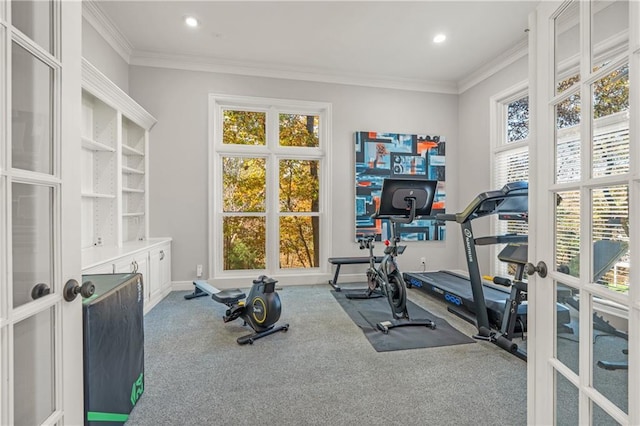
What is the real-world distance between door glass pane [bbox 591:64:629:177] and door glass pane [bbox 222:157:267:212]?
159 inches

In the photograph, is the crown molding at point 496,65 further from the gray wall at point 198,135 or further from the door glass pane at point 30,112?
the door glass pane at point 30,112

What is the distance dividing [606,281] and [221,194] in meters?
4.34

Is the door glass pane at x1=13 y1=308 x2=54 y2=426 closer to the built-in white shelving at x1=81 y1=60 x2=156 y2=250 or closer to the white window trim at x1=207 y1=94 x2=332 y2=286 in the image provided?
the built-in white shelving at x1=81 y1=60 x2=156 y2=250

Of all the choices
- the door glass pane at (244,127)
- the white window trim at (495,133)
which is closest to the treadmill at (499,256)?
the white window trim at (495,133)

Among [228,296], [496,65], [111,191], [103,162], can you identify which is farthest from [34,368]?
[496,65]

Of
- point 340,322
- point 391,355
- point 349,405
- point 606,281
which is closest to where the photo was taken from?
point 606,281

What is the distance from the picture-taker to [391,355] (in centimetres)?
239

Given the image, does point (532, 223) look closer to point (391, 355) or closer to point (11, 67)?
point (391, 355)

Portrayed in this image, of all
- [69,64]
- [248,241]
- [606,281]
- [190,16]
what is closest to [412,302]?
[248,241]

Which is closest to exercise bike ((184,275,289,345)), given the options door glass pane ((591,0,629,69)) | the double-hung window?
door glass pane ((591,0,629,69))

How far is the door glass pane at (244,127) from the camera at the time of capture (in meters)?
4.54

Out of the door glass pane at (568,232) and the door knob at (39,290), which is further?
the door glass pane at (568,232)

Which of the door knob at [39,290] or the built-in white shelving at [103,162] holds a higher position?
the built-in white shelving at [103,162]

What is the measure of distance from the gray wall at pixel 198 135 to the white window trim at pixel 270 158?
0.30 ft
